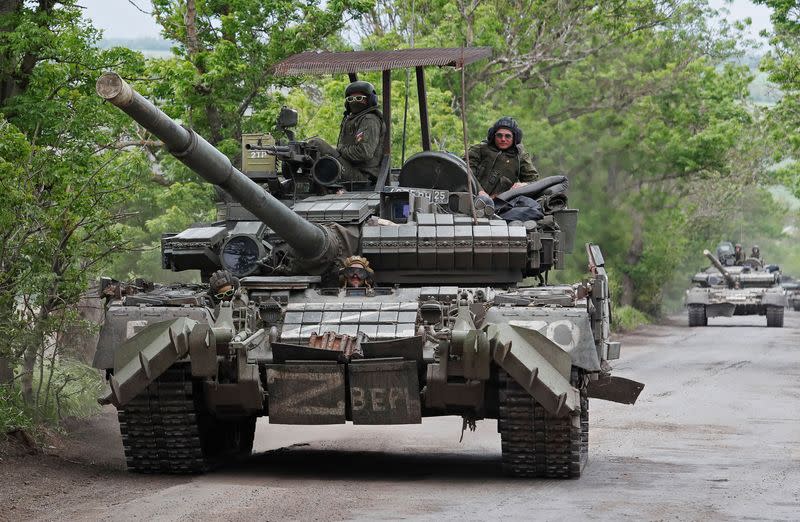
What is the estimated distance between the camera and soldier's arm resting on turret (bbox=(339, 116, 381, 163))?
51.2ft

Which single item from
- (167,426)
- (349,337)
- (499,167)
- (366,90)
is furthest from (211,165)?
(499,167)

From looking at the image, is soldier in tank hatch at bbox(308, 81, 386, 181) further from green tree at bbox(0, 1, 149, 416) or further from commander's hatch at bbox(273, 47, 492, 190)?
green tree at bbox(0, 1, 149, 416)

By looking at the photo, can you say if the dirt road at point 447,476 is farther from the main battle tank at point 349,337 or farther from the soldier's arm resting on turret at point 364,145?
the soldier's arm resting on turret at point 364,145

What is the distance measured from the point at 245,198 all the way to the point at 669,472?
15.0 feet

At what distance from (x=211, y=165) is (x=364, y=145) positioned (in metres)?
4.33

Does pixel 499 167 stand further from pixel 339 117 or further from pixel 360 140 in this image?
pixel 339 117

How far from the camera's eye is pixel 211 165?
37.5 ft

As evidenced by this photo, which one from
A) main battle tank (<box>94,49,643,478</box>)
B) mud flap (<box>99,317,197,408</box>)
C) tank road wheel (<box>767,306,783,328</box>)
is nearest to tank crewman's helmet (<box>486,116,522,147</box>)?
main battle tank (<box>94,49,643,478</box>)

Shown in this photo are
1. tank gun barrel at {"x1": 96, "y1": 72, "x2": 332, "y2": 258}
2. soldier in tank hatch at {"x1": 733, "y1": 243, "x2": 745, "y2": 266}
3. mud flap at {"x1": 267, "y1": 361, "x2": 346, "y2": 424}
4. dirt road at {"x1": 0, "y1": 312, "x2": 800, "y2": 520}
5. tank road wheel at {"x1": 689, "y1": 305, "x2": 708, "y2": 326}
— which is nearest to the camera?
tank gun barrel at {"x1": 96, "y1": 72, "x2": 332, "y2": 258}

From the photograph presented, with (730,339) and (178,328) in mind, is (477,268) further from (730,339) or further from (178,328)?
(730,339)

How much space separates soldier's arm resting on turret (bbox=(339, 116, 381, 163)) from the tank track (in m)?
4.04

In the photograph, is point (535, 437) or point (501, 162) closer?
point (535, 437)

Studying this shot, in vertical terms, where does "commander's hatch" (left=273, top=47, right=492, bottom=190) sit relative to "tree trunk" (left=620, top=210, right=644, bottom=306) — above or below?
above

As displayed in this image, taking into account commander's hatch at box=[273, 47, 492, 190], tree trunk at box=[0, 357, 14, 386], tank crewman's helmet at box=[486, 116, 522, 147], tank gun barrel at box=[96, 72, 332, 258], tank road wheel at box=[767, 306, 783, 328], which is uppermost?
commander's hatch at box=[273, 47, 492, 190]
